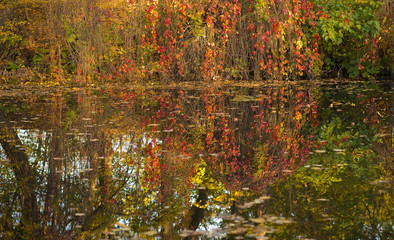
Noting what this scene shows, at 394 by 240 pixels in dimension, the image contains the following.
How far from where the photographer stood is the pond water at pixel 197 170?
418cm

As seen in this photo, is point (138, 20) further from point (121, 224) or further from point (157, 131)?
point (121, 224)

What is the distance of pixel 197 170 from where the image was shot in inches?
228

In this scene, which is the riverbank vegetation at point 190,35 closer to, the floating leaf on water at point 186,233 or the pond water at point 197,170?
the pond water at point 197,170

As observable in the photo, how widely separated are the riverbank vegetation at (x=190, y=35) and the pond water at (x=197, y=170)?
12.2 feet

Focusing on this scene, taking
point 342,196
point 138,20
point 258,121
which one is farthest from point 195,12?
point 342,196

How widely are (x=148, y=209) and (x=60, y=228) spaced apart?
0.81 metres

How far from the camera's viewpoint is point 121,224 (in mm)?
4270

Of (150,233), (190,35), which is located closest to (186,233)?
(150,233)

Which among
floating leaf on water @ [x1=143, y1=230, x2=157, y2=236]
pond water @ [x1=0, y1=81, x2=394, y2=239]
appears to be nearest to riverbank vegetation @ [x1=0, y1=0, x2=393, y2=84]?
pond water @ [x1=0, y1=81, x2=394, y2=239]

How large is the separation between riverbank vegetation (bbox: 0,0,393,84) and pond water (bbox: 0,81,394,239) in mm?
3723

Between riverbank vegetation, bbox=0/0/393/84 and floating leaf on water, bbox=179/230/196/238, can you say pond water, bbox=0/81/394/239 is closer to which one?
floating leaf on water, bbox=179/230/196/238

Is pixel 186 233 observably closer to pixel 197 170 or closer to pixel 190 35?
pixel 197 170

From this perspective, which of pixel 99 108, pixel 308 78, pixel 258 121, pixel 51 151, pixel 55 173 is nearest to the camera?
pixel 55 173

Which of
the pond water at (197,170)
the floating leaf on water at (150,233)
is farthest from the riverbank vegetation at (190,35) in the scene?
the floating leaf on water at (150,233)
